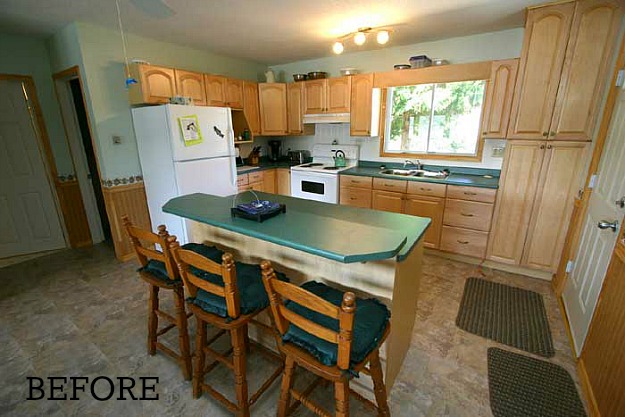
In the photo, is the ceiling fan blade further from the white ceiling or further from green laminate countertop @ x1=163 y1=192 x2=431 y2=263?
green laminate countertop @ x1=163 y1=192 x2=431 y2=263

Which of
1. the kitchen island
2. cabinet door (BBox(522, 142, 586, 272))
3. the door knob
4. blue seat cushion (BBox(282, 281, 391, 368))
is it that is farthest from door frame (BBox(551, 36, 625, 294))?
blue seat cushion (BBox(282, 281, 391, 368))

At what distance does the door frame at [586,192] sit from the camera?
2.09 metres

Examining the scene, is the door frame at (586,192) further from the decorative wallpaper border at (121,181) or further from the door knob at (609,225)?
the decorative wallpaper border at (121,181)

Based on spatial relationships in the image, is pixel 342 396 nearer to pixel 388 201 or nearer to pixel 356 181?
pixel 388 201

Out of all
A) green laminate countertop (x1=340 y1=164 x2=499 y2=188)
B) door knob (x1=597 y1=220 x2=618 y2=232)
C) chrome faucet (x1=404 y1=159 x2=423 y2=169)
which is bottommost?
door knob (x1=597 y1=220 x2=618 y2=232)

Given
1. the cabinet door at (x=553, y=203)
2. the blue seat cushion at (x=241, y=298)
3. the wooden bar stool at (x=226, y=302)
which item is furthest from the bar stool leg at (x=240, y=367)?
the cabinet door at (x=553, y=203)

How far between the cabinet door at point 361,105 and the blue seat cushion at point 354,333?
9.40 feet

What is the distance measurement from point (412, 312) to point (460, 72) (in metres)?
2.66

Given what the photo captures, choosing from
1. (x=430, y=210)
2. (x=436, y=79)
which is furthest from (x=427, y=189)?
(x=436, y=79)

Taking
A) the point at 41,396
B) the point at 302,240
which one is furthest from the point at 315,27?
the point at 41,396

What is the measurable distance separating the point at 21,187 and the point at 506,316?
17.0ft

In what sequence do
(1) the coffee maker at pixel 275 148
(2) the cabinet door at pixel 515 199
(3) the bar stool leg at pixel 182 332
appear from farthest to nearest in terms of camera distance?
1. (1) the coffee maker at pixel 275 148
2. (2) the cabinet door at pixel 515 199
3. (3) the bar stool leg at pixel 182 332

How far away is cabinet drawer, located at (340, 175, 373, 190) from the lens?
355 centimetres

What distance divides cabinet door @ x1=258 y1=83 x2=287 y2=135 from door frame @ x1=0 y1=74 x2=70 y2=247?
2612mm
